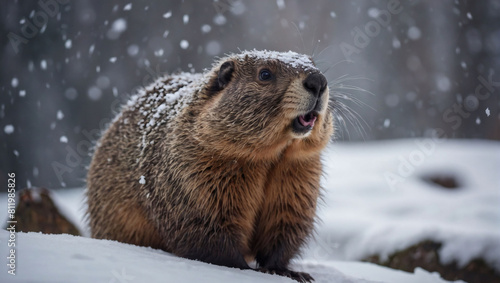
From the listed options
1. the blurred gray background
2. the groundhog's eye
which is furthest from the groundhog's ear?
the blurred gray background

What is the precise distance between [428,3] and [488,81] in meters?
5.74

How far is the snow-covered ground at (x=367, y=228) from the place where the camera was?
2576mm

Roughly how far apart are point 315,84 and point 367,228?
5.59 m

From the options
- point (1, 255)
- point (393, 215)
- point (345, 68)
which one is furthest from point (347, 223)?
point (345, 68)

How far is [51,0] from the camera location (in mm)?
7750
